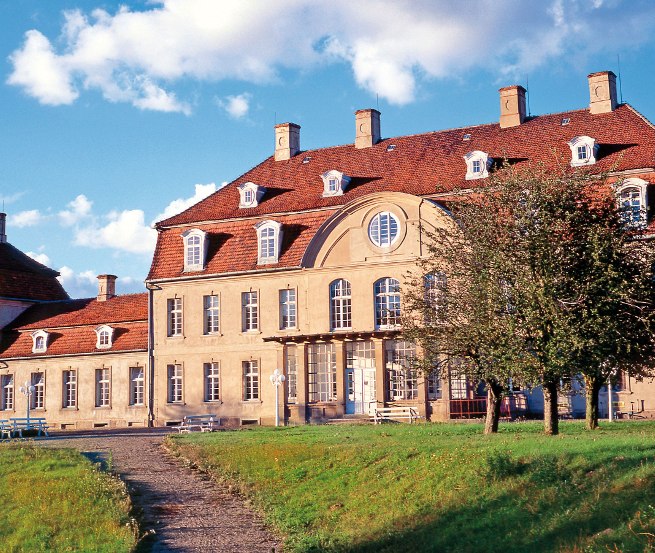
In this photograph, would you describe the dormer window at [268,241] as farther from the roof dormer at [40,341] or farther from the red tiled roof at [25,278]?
the red tiled roof at [25,278]

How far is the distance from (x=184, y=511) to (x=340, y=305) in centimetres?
2408

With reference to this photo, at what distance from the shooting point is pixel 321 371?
42.3 m

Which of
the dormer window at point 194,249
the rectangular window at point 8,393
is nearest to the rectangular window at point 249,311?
the dormer window at point 194,249

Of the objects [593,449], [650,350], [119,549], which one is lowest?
[119,549]

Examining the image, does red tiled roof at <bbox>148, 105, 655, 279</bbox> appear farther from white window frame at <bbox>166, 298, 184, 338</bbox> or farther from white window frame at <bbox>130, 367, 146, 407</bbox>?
white window frame at <bbox>130, 367, 146, 407</bbox>

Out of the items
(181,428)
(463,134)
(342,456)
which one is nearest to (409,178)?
(463,134)

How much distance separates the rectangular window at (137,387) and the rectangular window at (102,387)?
1.58m

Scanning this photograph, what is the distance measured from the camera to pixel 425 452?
20859mm

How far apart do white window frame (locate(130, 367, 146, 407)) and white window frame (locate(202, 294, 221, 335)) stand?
17.3 feet

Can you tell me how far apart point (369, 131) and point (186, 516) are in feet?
103

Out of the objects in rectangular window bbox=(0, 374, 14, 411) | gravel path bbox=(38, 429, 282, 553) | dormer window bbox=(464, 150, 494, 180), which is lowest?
gravel path bbox=(38, 429, 282, 553)

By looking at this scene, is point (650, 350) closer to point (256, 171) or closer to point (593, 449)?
point (593, 449)

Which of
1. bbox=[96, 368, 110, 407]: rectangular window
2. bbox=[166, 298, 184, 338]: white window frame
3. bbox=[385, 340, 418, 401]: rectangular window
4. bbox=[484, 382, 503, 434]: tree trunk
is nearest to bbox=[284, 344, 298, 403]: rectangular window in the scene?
bbox=[385, 340, 418, 401]: rectangular window

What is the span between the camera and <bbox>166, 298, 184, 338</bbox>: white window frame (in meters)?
46.9
